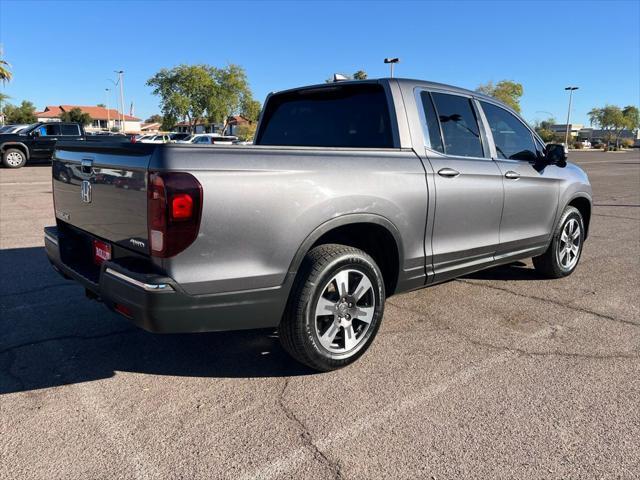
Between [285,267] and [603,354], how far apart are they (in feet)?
7.66

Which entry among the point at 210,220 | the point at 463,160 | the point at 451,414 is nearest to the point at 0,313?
the point at 210,220

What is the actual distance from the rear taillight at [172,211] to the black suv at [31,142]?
18388 mm

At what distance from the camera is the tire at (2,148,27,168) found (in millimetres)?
18875

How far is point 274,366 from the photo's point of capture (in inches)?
131

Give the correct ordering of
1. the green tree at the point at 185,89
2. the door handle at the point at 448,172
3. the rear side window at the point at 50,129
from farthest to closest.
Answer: the green tree at the point at 185,89
the rear side window at the point at 50,129
the door handle at the point at 448,172

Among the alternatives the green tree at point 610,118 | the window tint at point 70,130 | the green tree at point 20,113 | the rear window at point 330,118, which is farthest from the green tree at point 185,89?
the green tree at point 610,118

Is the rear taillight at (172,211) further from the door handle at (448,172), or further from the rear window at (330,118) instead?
the door handle at (448,172)

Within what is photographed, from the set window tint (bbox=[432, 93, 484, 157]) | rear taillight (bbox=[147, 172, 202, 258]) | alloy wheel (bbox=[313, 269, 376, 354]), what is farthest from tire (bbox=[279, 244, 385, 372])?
window tint (bbox=[432, 93, 484, 157])

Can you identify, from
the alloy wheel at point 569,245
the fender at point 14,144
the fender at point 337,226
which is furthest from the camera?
the fender at point 14,144

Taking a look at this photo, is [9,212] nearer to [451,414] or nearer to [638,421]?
[451,414]

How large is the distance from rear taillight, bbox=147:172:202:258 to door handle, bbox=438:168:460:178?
1.90 meters

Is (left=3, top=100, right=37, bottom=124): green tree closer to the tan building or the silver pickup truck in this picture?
the tan building

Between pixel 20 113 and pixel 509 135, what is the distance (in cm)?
10432

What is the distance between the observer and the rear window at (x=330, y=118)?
3.75m
